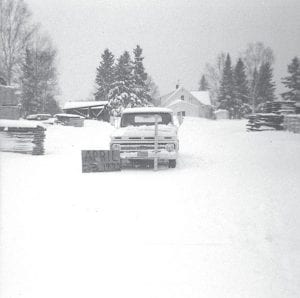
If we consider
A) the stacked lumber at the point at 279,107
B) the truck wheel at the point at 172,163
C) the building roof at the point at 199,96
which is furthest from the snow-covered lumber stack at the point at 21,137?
the building roof at the point at 199,96

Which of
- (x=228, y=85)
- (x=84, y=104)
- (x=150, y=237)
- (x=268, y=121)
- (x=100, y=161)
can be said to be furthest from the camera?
(x=84, y=104)

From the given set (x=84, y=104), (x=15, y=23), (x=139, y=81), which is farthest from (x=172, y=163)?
(x=84, y=104)

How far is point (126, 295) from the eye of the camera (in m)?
2.69

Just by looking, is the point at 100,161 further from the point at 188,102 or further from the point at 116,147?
the point at 188,102

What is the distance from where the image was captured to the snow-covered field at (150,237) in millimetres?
2826

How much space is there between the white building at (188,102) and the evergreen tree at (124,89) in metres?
16.3

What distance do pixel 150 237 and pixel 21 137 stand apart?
29.4 feet

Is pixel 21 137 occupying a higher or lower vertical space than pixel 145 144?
lower

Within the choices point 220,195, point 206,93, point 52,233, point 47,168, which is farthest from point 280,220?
point 206,93

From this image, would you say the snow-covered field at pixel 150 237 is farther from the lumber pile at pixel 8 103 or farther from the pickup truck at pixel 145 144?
the lumber pile at pixel 8 103

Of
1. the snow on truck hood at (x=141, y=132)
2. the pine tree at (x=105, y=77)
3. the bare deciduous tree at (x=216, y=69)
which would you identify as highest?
the pine tree at (x=105, y=77)

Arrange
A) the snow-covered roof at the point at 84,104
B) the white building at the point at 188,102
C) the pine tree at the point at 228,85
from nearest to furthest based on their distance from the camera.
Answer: the pine tree at the point at 228,85 < the snow-covered roof at the point at 84,104 < the white building at the point at 188,102

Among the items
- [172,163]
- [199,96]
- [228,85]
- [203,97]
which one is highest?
[199,96]

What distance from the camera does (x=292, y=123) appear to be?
61.0 ft
